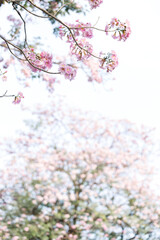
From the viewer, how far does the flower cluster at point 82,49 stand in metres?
2.21

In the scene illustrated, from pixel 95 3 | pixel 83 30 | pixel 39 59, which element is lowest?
pixel 39 59

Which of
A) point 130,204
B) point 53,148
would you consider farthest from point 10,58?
point 130,204

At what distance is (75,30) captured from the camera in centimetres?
231

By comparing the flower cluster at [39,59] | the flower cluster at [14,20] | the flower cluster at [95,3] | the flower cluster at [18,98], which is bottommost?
the flower cluster at [18,98]

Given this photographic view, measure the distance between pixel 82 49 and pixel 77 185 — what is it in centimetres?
462

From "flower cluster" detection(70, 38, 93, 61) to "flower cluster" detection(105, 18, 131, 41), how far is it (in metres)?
0.19

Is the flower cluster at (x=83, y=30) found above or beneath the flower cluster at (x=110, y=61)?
above

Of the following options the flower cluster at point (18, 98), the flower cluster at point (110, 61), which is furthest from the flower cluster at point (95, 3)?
the flower cluster at point (18, 98)

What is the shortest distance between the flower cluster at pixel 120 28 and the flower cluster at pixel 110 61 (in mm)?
127

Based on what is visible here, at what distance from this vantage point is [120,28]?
2.18 meters

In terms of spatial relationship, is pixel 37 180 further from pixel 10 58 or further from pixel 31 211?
pixel 10 58

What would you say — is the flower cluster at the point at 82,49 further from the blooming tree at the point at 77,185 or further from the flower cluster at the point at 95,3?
the blooming tree at the point at 77,185

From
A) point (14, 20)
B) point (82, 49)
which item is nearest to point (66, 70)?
point (82, 49)

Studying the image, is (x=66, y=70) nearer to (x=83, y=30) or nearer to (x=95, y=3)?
(x=83, y=30)
